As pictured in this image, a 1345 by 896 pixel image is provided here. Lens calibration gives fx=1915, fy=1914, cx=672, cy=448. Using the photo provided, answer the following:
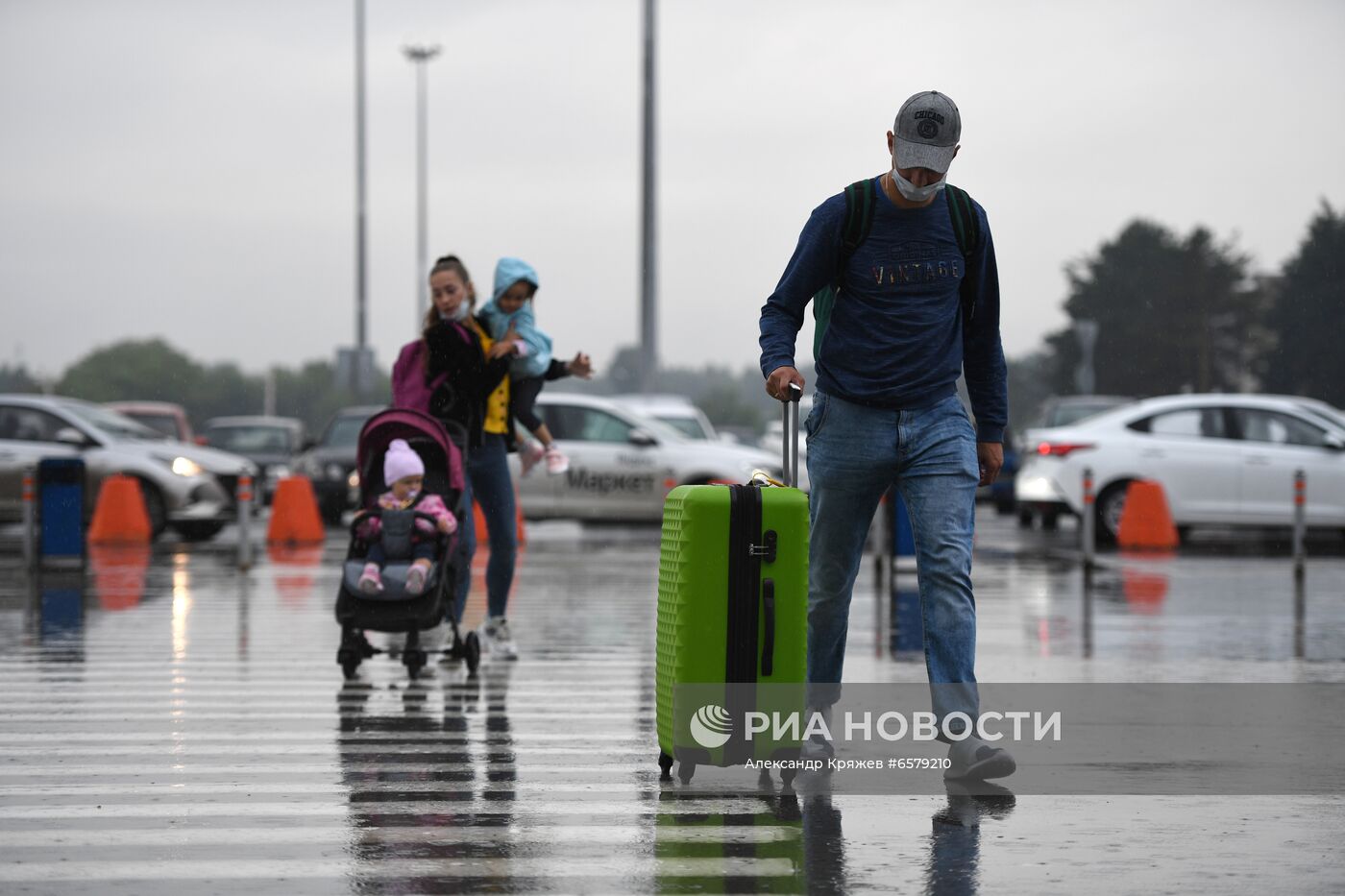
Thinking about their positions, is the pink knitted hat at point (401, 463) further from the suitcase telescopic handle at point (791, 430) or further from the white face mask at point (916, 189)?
the white face mask at point (916, 189)

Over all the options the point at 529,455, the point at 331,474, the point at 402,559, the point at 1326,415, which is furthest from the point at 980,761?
the point at 331,474

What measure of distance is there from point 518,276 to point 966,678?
397cm

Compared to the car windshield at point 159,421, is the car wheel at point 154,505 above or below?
below

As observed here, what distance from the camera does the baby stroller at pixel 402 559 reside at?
28.0ft

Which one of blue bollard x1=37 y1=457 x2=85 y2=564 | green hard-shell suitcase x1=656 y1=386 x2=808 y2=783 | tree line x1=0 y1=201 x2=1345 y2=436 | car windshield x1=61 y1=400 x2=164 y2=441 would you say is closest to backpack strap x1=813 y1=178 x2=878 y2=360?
green hard-shell suitcase x1=656 y1=386 x2=808 y2=783

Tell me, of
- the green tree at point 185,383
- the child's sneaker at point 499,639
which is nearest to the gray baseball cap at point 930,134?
the child's sneaker at point 499,639

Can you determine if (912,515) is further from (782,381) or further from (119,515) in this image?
(119,515)

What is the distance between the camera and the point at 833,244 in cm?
599

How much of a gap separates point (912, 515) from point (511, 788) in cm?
152

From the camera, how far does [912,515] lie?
607 cm

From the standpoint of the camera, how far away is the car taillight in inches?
792

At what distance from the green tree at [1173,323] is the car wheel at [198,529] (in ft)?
242

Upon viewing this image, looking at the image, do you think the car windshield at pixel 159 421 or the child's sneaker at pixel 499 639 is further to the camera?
the car windshield at pixel 159 421

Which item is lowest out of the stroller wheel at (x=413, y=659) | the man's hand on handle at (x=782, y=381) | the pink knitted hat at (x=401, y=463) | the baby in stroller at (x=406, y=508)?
the stroller wheel at (x=413, y=659)
